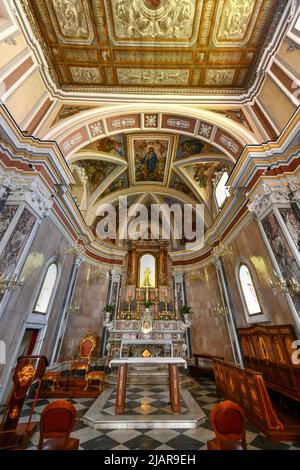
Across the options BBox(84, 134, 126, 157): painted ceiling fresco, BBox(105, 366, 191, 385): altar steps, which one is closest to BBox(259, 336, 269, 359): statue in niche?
BBox(105, 366, 191, 385): altar steps

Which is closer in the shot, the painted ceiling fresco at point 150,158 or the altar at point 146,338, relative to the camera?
the altar at point 146,338

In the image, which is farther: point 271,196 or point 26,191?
point 26,191

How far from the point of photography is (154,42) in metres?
7.80

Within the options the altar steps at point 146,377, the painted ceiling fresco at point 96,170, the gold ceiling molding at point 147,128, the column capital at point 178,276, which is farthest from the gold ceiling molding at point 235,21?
the altar steps at point 146,377

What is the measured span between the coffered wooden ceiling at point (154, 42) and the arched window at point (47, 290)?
8.28 m

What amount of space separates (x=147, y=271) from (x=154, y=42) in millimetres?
12078

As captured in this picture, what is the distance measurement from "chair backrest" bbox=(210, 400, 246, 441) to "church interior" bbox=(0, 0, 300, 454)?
0.05 feet

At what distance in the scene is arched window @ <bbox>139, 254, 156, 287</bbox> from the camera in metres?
13.9

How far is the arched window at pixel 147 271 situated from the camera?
13.9 m

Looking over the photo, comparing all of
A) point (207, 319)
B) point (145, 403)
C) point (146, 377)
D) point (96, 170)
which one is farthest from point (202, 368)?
point (96, 170)

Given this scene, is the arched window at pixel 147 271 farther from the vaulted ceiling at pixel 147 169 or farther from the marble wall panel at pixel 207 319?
the vaulted ceiling at pixel 147 169

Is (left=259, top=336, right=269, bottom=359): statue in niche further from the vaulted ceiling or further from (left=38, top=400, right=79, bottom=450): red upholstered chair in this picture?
the vaulted ceiling

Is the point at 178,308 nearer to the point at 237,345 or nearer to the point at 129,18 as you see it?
the point at 237,345

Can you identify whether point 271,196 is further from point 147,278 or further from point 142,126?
point 147,278
